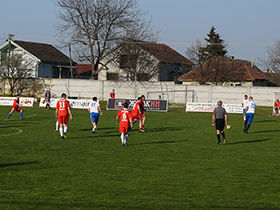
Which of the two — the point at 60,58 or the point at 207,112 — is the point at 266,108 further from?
the point at 60,58

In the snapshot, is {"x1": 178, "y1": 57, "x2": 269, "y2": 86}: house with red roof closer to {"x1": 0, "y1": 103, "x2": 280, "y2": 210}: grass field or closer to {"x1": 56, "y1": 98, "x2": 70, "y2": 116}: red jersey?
{"x1": 0, "y1": 103, "x2": 280, "y2": 210}: grass field

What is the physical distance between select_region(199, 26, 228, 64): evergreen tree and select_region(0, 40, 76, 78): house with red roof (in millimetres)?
22950

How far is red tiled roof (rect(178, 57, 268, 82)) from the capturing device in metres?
58.7

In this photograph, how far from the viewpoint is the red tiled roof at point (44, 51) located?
5829 cm

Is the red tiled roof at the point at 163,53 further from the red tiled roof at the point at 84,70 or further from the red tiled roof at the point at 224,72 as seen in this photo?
the red tiled roof at the point at 84,70

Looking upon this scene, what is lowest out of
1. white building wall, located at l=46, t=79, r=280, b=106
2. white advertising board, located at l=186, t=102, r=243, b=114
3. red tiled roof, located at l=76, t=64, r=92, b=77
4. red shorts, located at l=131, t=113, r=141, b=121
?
red shorts, located at l=131, t=113, r=141, b=121

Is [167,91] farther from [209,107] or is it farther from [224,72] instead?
[224,72]

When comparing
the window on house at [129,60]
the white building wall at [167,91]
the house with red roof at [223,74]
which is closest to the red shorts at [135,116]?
the white building wall at [167,91]

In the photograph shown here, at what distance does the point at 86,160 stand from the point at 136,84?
36.4 metres

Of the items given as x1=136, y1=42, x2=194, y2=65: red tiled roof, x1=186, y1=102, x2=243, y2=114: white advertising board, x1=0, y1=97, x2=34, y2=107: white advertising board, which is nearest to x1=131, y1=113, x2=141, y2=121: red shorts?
x1=186, y1=102, x2=243, y2=114: white advertising board

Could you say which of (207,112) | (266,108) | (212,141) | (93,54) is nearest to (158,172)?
(212,141)

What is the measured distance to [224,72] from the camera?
59.1 m

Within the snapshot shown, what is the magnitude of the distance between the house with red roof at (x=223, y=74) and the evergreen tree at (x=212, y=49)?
169cm

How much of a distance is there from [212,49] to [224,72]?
13.4 m
